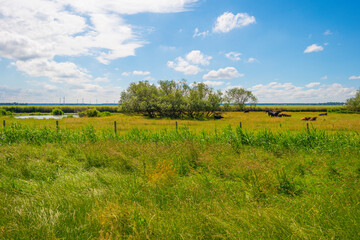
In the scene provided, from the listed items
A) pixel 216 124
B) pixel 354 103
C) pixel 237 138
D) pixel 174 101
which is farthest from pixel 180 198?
pixel 354 103

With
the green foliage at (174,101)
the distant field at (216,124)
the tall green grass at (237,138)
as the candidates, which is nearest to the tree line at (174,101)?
the green foliage at (174,101)

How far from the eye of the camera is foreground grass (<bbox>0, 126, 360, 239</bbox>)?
358 centimetres

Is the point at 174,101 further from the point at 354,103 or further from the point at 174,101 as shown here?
the point at 354,103

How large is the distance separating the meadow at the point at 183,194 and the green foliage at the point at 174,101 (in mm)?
43532

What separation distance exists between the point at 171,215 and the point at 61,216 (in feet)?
7.33

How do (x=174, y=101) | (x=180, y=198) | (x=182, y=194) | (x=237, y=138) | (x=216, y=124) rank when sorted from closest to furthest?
(x=180, y=198), (x=182, y=194), (x=237, y=138), (x=216, y=124), (x=174, y=101)

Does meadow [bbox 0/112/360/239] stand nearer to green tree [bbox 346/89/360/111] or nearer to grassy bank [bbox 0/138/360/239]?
grassy bank [bbox 0/138/360/239]

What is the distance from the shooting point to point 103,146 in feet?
29.7

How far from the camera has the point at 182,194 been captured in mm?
4957

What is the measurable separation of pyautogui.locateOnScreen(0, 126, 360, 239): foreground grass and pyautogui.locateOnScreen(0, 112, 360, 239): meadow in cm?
2

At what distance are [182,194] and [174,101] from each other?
4998 cm

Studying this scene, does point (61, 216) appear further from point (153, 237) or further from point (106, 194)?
point (153, 237)

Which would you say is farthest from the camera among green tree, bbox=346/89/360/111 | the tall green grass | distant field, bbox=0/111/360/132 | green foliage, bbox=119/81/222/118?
green tree, bbox=346/89/360/111

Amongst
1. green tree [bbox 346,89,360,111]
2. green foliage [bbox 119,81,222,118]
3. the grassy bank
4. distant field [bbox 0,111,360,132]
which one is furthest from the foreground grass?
green tree [bbox 346,89,360,111]
